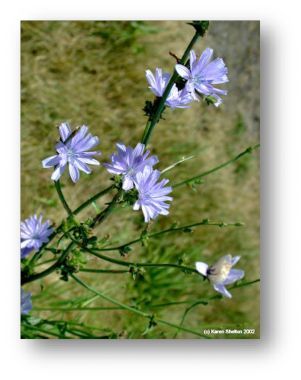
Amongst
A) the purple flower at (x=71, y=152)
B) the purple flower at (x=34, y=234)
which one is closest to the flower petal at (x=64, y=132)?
the purple flower at (x=71, y=152)

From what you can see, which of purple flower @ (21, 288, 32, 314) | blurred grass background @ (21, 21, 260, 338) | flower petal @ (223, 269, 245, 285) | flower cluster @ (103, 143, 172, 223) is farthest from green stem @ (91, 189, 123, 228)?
blurred grass background @ (21, 21, 260, 338)

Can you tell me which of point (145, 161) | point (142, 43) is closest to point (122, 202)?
point (145, 161)

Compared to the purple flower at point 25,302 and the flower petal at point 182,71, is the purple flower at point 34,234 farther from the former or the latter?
the flower petal at point 182,71

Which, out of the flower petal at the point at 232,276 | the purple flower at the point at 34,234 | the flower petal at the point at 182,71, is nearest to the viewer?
the flower petal at the point at 182,71

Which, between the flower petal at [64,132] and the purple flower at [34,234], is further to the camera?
the purple flower at [34,234]

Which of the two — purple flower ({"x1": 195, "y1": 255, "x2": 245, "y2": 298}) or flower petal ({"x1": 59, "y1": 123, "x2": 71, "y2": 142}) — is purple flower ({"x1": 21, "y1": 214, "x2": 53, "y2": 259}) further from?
purple flower ({"x1": 195, "y1": 255, "x2": 245, "y2": 298})

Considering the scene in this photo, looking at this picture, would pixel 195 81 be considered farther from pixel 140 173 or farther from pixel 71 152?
pixel 71 152

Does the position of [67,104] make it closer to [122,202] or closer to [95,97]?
[95,97]
